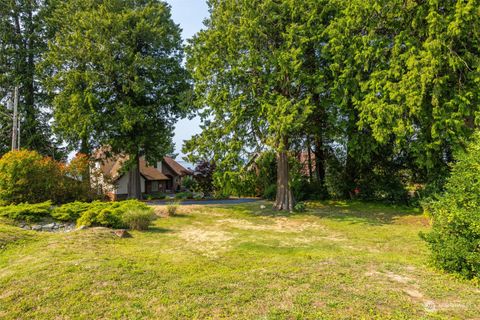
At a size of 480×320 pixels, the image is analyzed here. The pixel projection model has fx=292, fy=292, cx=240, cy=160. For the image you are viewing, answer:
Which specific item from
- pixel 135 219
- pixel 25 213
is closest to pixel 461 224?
pixel 135 219

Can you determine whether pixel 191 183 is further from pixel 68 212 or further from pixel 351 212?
pixel 68 212

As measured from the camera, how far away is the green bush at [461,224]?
565 cm

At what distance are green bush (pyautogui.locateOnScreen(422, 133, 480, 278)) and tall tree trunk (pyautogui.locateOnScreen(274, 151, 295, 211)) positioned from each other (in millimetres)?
10120

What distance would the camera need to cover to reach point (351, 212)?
1596 cm

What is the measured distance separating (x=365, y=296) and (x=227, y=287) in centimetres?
238

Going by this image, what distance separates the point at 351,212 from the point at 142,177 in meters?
21.4

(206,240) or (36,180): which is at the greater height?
(36,180)

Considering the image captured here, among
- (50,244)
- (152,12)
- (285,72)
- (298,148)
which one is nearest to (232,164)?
(285,72)

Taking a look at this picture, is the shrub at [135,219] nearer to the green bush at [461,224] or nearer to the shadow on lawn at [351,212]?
the shadow on lawn at [351,212]

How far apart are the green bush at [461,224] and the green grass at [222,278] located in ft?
1.26

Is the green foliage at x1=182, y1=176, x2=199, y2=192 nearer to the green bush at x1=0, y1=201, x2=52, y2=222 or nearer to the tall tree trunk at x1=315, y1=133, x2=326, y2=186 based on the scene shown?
the tall tree trunk at x1=315, y1=133, x2=326, y2=186

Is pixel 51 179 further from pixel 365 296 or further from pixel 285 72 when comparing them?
pixel 365 296

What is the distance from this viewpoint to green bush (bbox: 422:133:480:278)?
565 centimetres

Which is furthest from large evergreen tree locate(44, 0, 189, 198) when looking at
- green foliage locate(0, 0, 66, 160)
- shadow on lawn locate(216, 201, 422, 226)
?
shadow on lawn locate(216, 201, 422, 226)
